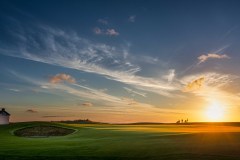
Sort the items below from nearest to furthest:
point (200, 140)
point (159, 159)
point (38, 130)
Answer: point (159, 159) → point (200, 140) → point (38, 130)

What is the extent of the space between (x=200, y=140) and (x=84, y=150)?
54.7 ft

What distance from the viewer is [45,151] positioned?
136 ft

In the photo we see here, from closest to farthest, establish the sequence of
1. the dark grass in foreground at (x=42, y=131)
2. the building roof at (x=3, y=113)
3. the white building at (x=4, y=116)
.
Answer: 1. the dark grass in foreground at (x=42, y=131)
2. the white building at (x=4, y=116)
3. the building roof at (x=3, y=113)

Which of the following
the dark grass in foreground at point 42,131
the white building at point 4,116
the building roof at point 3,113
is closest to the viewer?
the dark grass in foreground at point 42,131

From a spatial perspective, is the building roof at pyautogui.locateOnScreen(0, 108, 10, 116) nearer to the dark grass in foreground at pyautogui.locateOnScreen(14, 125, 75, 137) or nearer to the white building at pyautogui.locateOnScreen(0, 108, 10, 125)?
the white building at pyautogui.locateOnScreen(0, 108, 10, 125)

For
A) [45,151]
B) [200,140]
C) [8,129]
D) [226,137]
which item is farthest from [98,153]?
[8,129]

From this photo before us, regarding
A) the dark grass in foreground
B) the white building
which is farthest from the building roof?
the dark grass in foreground

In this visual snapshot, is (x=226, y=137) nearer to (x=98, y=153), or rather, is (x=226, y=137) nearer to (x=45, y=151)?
(x=98, y=153)

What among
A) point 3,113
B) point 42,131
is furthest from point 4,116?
point 42,131

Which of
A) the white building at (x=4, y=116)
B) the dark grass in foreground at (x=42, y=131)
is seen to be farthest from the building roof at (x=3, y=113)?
the dark grass in foreground at (x=42, y=131)

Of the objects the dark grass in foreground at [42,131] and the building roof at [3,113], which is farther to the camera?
the building roof at [3,113]

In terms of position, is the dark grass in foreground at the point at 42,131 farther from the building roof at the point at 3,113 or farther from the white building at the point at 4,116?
the building roof at the point at 3,113

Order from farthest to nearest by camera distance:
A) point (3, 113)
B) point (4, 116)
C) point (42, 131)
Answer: point (3, 113) → point (4, 116) → point (42, 131)

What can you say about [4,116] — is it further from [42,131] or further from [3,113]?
[42,131]
